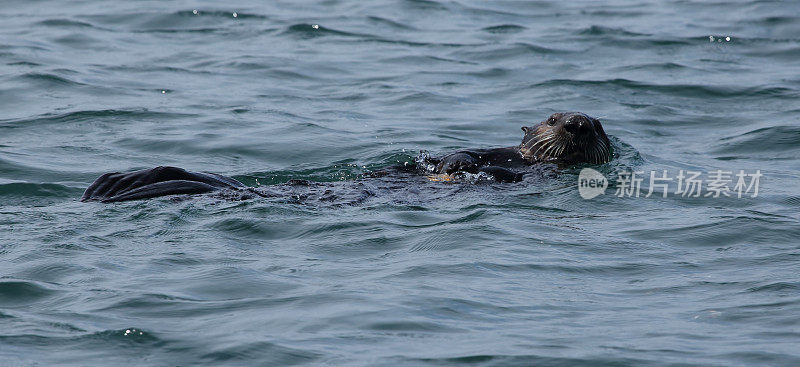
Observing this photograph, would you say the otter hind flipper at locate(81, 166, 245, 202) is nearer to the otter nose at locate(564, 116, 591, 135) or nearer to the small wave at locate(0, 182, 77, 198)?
the small wave at locate(0, 182, 77, 198)

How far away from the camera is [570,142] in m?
9.02

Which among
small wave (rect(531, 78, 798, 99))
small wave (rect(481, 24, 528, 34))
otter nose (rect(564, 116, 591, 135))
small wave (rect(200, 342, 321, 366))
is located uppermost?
small wave (rect(481, 24, 528, 34))

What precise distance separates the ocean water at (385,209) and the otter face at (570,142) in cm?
16

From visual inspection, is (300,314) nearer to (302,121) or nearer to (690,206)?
(690,206)

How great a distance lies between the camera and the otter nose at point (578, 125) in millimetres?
8914

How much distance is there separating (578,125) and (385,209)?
6.10 ft

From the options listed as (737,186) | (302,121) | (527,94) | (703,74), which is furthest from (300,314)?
(703,74)

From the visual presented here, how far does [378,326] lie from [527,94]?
8.36m

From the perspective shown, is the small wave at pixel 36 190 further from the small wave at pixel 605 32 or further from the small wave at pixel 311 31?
the small wave at pixel 605 32

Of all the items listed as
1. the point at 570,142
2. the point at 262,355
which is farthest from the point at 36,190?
the point at 262,355

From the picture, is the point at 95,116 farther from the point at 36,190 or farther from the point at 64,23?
the point at 64,23

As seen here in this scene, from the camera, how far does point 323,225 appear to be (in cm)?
734

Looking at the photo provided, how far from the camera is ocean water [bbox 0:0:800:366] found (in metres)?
5.46

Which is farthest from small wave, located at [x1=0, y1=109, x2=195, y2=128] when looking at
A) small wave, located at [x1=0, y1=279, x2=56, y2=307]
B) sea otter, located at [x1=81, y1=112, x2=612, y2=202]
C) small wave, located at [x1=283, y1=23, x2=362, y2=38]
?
small wave, located at [x1=0, y1=279, x2=56, y2=307]
